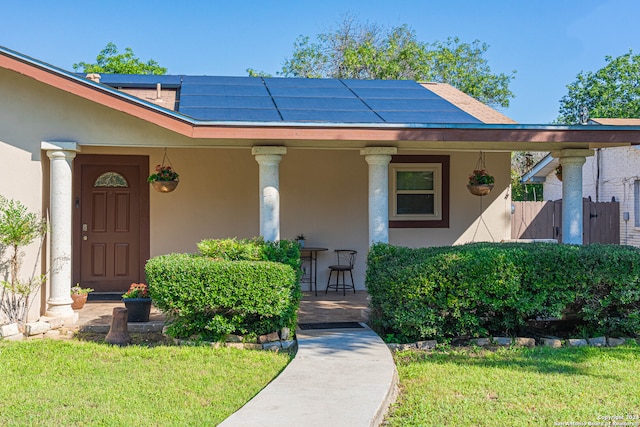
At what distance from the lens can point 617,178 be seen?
687 inches

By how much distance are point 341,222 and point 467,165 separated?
2.64 m

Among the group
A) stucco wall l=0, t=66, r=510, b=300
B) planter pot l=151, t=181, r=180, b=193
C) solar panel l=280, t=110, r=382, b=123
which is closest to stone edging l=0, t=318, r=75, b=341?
planter pot l=151, t=181, r=180, b=193

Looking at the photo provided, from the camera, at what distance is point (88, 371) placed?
17.8 feet

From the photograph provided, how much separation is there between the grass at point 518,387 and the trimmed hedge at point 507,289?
362 millimetres

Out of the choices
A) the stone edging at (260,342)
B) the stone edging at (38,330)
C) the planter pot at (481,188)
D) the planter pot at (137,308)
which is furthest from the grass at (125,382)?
the planter pot at (481,188)

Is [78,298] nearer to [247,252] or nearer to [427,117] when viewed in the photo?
[247,252]

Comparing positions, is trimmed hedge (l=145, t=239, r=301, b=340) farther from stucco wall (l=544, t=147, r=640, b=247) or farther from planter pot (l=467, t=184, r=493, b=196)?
stucco wall (l=544, t=147, r=640, b=247)

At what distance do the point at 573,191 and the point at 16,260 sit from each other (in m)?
7.74

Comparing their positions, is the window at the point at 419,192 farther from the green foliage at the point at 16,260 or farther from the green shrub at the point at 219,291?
the green foliage at the point at 16,260

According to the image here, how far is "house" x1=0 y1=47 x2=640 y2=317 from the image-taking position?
7121mm

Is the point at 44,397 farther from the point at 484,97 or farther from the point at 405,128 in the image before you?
the point at 484,97

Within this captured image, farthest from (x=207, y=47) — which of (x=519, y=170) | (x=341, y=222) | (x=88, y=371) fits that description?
(x=88, y=371)

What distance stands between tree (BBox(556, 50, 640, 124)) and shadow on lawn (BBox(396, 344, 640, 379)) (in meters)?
29.2

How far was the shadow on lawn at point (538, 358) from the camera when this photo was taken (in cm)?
558
